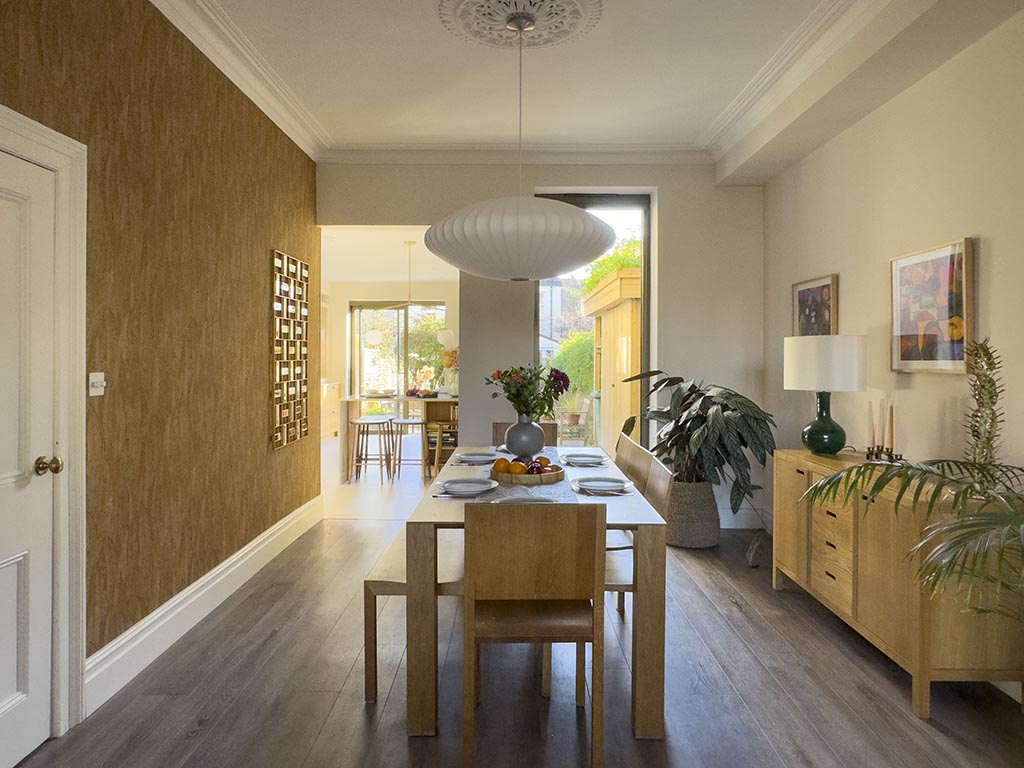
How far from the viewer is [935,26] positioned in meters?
2.71

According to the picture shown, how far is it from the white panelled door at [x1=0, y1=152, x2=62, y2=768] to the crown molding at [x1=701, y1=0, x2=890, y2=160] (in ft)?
10.5

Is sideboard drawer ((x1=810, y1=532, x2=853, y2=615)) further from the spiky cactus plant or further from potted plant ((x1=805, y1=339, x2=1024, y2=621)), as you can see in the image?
the spiky cactus plant

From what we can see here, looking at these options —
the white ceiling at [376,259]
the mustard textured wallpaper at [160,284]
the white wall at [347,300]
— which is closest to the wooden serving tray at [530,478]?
the mustard textured wallpaper at [160,284]

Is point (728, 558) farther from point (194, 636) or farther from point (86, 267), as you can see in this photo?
point (86, 267)

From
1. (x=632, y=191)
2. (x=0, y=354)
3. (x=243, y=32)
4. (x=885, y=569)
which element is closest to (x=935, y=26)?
(x=885, y=569)

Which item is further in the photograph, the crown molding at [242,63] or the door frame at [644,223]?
the door frame at [644,223]

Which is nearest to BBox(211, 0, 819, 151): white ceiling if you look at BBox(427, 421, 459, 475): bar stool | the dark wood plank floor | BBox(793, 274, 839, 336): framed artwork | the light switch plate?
BBox(793, 274, 839, 336): framed artwork

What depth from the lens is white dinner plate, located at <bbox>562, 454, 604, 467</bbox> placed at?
339cm

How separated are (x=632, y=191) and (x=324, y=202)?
7.57 feet

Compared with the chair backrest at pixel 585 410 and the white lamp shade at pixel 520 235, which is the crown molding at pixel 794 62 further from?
the chair backrest at pixel 585 410

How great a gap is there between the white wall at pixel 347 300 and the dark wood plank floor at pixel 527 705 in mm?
8349

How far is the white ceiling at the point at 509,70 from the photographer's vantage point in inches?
126

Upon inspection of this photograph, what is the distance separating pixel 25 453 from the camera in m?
2.16

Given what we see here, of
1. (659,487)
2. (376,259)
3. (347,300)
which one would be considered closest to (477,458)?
(659,487)
